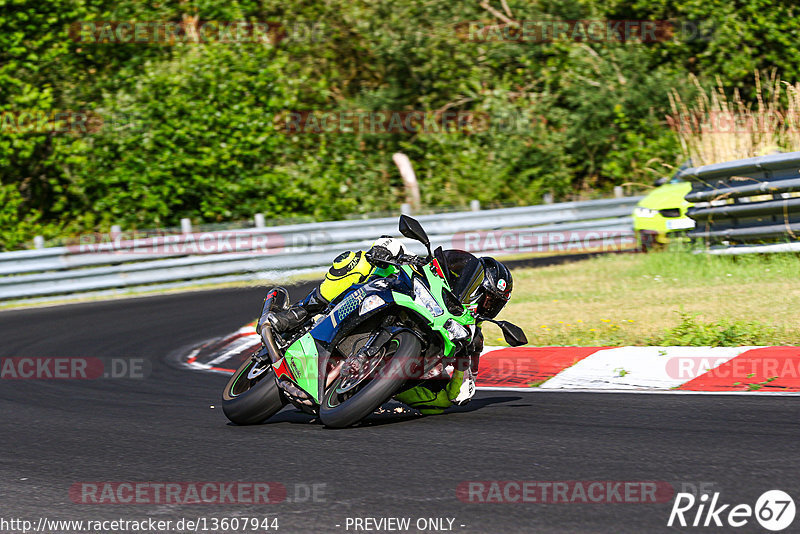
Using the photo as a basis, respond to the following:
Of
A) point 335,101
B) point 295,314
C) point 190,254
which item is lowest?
point 190,254

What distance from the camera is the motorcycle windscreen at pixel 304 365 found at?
6242 millimetres

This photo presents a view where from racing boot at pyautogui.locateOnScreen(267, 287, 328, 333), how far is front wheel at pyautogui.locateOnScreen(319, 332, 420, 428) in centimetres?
60

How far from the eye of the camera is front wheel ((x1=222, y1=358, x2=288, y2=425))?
6535 mm

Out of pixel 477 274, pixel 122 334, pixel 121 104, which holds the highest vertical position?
pixel 121 104

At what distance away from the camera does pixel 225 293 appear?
15.8 m

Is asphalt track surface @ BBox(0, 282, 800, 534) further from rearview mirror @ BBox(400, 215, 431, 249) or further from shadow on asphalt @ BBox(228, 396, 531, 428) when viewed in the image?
rearview mirror @ BBox(400, 215, 431, 249)

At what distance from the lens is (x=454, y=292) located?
6.34 meters

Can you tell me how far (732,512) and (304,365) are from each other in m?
2.87

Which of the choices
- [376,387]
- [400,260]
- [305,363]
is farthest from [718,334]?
[305,363]

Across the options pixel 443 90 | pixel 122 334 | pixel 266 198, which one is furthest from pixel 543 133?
pixel 122 334

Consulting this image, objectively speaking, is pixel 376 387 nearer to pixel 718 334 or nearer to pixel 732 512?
pixel 732 512

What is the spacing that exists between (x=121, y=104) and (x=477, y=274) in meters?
16.1

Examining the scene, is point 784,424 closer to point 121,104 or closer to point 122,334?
point 122,334

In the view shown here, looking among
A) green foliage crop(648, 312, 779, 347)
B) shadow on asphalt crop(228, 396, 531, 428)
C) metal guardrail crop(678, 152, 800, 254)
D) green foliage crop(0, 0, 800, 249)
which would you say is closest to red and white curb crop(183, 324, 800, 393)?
green foliage crop(648, 312, 779, 347)
